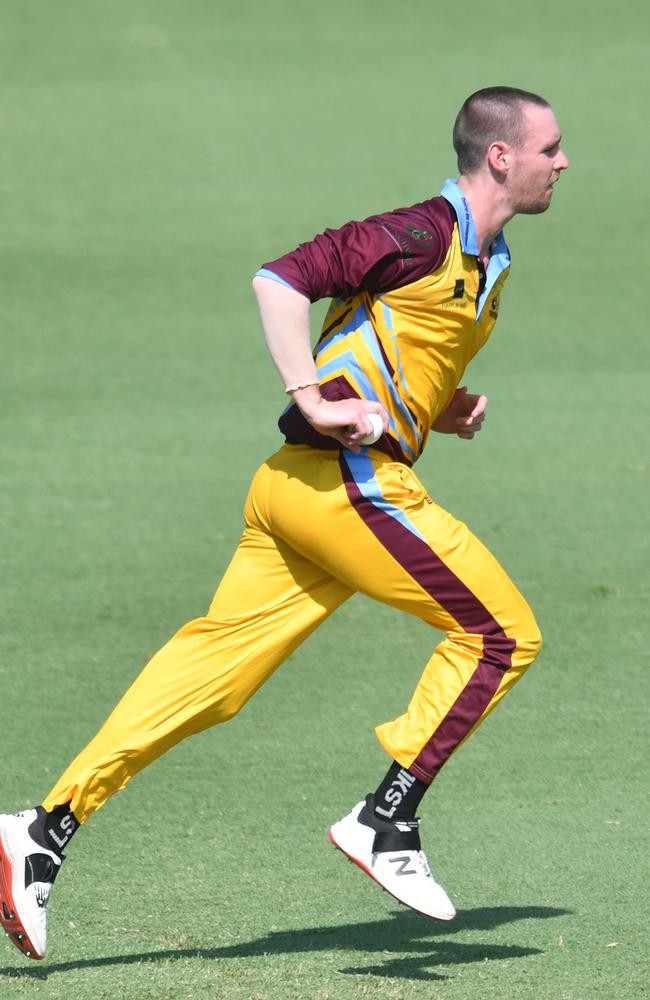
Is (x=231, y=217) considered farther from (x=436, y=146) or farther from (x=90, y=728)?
(x=90, y=728)

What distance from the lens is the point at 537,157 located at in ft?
15.1

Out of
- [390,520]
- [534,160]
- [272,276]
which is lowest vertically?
[390,520]

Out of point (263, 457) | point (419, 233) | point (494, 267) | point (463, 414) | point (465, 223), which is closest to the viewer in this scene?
point (419, 233)

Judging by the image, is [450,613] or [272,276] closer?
[272,276]

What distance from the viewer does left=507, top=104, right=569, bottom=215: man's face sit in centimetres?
458

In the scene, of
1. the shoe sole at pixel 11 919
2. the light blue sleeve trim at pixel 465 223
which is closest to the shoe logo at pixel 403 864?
the shoe sole at pixel 11 919

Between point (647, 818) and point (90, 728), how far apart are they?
2201 mm

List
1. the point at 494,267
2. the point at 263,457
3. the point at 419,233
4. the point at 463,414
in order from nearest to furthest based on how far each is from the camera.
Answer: the point at 419,233, the point at 494,267, the point at 463,414, the point at 263,457

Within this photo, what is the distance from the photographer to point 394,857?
455 cm

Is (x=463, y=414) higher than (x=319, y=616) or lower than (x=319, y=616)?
higher

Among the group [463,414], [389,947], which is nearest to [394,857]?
[389,947]

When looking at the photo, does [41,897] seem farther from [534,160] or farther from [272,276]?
[534,160]

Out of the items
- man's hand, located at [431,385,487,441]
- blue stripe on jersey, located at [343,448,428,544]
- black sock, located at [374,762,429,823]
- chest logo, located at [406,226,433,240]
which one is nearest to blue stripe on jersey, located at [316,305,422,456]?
blue stripe on jersey, located at [343,448,428,544]

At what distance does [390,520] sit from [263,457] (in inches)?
208
